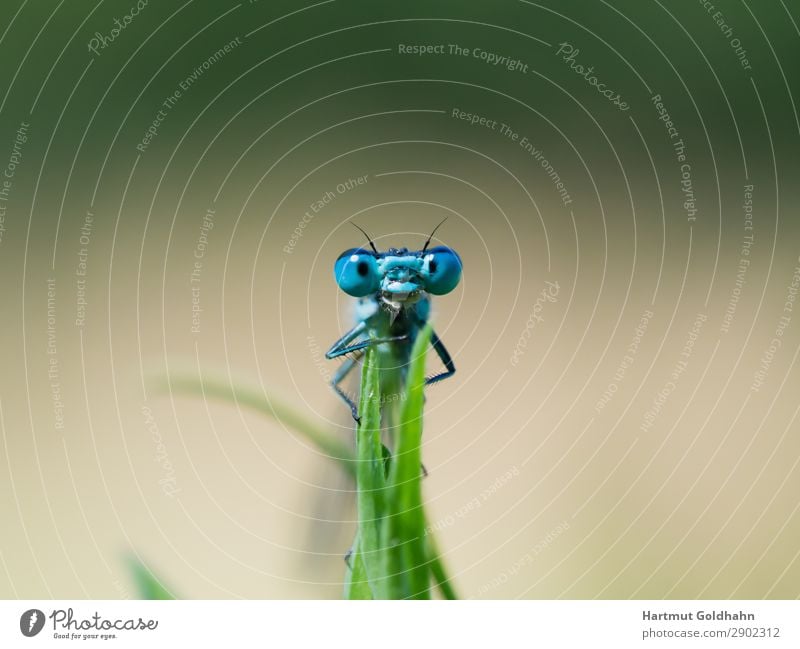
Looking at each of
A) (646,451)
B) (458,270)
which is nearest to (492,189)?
(646,451)

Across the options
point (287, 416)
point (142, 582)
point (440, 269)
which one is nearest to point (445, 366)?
point (440, 269)

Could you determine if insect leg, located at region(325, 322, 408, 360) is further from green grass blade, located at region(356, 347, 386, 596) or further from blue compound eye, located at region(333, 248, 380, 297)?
green grass blade, located at region(356, 347, 386, 596)

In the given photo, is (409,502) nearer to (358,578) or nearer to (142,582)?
(358,578)

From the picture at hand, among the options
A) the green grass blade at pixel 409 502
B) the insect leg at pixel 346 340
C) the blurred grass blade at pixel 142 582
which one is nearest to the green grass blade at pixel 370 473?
the green grass blade at pixel 409 502

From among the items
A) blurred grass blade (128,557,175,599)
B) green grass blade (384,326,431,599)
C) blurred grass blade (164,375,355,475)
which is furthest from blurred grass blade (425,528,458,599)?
blurred grass blade (128,557,175,599)

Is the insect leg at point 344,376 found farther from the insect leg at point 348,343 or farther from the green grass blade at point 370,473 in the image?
the green grass blade at point 370,473

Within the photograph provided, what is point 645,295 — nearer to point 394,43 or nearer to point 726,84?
point 726,84
